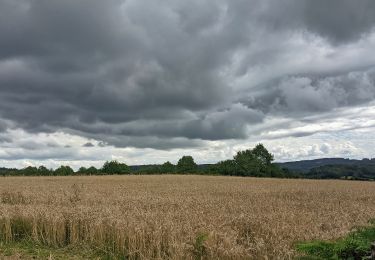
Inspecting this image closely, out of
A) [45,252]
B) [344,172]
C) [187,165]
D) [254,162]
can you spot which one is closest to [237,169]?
[254,162]

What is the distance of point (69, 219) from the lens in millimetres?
13844

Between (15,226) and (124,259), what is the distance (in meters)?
5.81

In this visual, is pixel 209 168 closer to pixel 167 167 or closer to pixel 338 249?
pixel 167 167

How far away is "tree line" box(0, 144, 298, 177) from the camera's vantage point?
99.1 meters

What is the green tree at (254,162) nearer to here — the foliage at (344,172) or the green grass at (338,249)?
the foliage at (344,172)

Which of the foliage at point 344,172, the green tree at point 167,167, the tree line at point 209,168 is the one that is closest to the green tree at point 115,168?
the tree line at point 209,168

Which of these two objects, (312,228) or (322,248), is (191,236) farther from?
(322,248)

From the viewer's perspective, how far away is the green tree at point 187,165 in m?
109

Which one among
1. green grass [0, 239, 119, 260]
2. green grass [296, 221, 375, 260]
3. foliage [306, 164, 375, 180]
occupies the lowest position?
green grass [0, 239, 119, 260]

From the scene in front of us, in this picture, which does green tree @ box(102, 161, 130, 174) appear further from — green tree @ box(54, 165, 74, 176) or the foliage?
the foliage

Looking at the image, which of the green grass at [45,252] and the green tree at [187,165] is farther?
the green tree at [187,165]

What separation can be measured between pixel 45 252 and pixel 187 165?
328ft

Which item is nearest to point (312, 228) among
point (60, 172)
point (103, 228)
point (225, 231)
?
point (225, 231)

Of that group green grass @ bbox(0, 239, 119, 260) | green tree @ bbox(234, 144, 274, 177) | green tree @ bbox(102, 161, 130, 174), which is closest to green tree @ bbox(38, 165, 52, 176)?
green tree @ bbox(102, 161, 130, 174)
